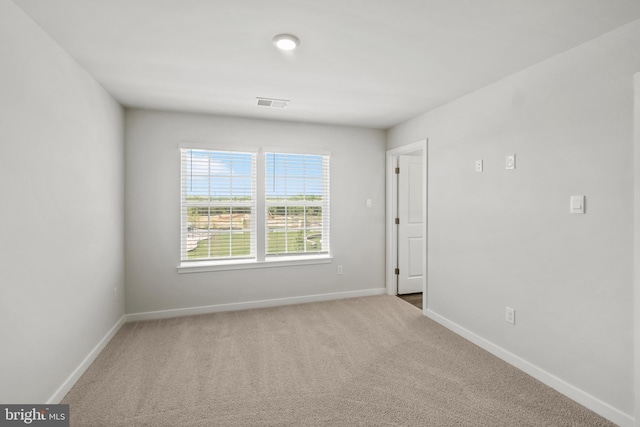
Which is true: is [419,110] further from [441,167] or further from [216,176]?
[216,176]

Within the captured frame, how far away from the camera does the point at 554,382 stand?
2.34 meters

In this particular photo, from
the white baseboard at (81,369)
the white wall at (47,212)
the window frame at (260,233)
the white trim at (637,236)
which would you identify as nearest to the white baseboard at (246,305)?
the white baseboard at (81,369)

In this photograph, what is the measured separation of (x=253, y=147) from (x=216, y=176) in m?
0.59

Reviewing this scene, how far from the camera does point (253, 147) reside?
13.2 ft

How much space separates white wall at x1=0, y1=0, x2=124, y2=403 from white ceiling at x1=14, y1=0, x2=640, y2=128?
23cm

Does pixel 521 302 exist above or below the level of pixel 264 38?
below

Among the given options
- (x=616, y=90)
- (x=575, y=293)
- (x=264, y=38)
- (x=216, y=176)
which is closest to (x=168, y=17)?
(x=264, y=38)

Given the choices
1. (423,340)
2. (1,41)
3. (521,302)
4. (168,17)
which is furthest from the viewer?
(423,340)

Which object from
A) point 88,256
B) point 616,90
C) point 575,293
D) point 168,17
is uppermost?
point 168,17

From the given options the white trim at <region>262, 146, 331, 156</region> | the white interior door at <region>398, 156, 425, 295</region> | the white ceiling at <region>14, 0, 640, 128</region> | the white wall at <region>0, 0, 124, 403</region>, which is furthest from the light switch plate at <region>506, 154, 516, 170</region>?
the white wall at <region>0, 0, 124, 403</region>

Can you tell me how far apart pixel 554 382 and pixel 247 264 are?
3.20m

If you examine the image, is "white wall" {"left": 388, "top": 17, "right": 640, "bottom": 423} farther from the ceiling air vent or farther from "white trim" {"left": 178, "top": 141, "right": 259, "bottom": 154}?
"white trim" {"left": 178, "top": 141, "right": 259, "bottom": 154}

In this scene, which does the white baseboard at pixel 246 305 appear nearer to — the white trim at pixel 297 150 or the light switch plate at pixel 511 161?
the white trim at pixel 297 150

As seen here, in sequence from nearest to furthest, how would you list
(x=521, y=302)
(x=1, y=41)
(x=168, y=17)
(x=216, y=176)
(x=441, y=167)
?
(x=1, y=41)
(x=168, y=17)
(x=521, y=302)
(x=441, y=167)
(x=216, y=176)
